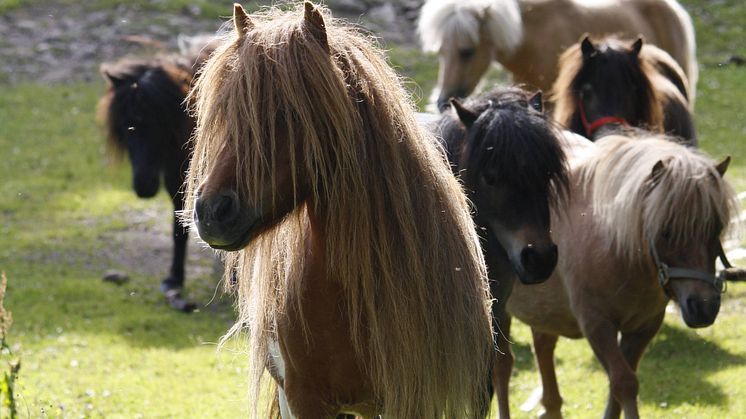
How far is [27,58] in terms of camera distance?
18672 mm

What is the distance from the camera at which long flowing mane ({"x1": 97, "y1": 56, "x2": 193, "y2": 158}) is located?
8.55 meters

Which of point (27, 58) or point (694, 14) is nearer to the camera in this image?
point (27, 58)

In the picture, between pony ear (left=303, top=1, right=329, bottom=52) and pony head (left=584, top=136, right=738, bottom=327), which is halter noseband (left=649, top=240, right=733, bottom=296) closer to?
pony head (left=584, top=136, right=738, bottom=327)

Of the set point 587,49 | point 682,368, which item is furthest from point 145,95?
point 682,368

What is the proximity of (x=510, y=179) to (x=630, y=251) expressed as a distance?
2.99 feet

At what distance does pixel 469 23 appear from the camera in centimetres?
981

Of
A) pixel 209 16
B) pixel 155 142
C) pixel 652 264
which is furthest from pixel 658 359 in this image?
pixel 209 16

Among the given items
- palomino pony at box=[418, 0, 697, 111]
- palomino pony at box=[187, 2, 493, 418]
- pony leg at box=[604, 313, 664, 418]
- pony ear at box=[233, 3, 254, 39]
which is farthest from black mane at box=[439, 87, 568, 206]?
palomino pony at box=[418, 0, 697, 111]

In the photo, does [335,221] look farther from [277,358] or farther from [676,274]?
[676,274]

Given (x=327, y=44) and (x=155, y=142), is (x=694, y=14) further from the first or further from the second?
(x=327, y=44)

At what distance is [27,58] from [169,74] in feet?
36.4

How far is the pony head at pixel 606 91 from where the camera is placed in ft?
20.6

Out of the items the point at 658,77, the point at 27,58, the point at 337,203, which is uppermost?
the point at 337,203

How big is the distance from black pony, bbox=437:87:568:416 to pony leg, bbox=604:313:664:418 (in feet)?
3.17
